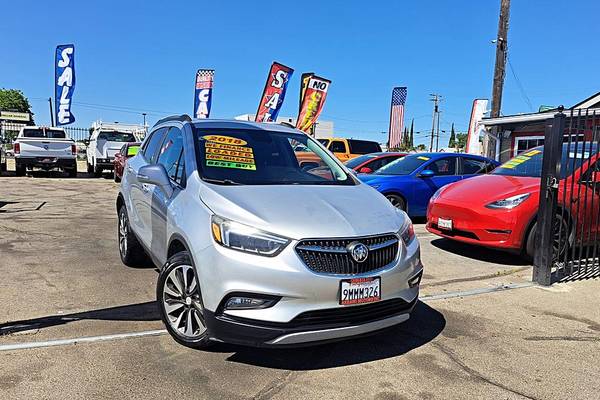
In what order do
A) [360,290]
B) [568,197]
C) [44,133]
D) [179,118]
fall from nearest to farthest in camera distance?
[360,290], [179,118], [568,197], [44,133]

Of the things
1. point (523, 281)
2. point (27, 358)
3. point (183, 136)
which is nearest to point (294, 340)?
point (27, 358)

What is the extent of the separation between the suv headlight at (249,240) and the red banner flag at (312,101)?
18788mm

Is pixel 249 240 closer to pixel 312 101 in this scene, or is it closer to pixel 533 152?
pixel 533 152

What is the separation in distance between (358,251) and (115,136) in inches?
717

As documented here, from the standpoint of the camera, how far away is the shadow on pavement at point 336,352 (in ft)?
10.6

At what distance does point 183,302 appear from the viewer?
332 centimetres

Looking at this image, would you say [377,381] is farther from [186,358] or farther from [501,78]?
[501,78]

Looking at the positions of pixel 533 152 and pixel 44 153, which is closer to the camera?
pixel 533 152

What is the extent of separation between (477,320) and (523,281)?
161 cm

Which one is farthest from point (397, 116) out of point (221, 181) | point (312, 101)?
point (221, 181)

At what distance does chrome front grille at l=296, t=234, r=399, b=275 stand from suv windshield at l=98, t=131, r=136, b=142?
1783cm

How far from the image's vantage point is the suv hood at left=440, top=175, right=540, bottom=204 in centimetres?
597

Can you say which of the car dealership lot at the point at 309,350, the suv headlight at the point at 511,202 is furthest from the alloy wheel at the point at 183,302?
the suv headlight at the point at 511,202

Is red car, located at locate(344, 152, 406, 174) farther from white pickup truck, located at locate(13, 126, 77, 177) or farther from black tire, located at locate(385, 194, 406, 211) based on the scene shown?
white pickup truck, located at locate(13, 126, 77, 177)
